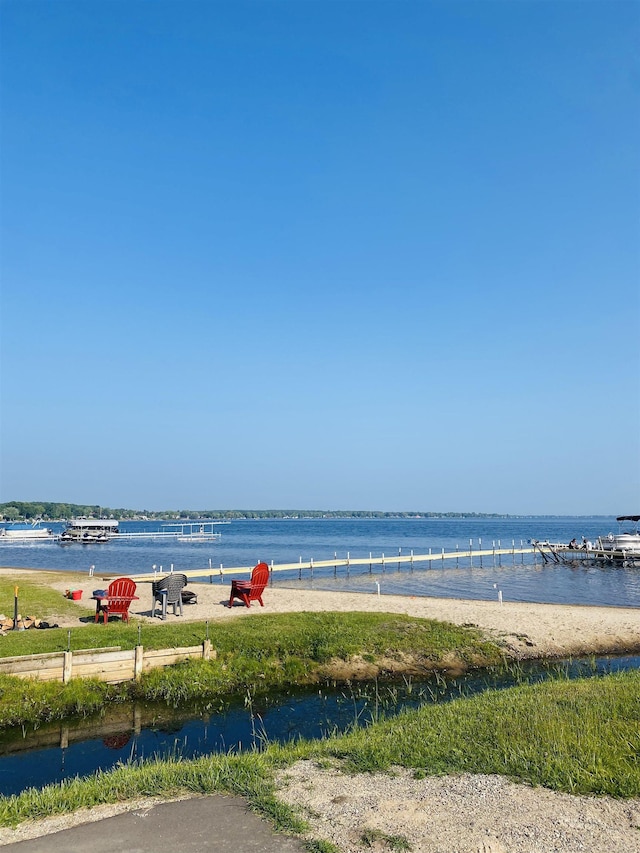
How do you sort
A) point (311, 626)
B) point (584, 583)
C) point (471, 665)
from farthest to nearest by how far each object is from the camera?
point (584, 583)
point (311, 626)
point (471, 665)

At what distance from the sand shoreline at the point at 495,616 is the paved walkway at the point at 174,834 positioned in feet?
48.9

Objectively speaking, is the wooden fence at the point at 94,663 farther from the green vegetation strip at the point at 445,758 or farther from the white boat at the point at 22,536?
the white boat at the point at 22,536

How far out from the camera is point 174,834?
280 inches

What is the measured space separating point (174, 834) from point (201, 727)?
7.16 meters

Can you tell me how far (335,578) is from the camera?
4844 centimetres

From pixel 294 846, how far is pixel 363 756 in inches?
122

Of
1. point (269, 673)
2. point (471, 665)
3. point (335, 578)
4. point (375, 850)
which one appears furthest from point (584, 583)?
point (375, 850)

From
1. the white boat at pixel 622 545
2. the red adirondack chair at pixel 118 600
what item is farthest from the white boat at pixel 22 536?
the red adirondack chair at pixel 118 600

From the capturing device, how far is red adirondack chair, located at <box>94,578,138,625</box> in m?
21.4

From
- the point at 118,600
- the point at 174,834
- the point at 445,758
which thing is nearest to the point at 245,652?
the point at 118,600

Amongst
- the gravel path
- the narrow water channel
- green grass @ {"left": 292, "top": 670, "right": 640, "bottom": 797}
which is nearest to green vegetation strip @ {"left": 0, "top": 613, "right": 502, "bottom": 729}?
the narrow water channel

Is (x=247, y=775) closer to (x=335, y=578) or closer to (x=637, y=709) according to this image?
(x=637, y=709)

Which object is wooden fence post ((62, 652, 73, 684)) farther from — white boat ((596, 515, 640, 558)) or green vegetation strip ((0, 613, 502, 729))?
white boat ((596, 515, 640, 558))

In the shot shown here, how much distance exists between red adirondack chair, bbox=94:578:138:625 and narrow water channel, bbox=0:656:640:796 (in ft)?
23.5
